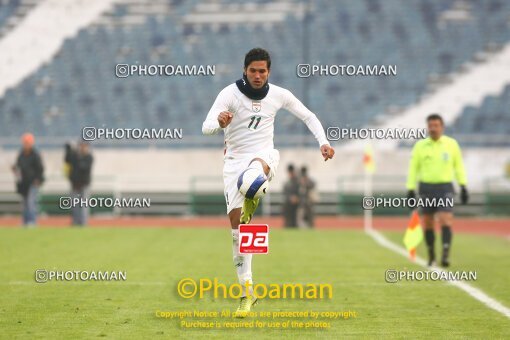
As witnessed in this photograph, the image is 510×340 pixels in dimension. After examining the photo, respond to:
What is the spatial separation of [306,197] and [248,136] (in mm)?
17242

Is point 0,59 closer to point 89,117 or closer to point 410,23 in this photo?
point 89,117

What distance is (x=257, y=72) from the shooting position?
8508 mm

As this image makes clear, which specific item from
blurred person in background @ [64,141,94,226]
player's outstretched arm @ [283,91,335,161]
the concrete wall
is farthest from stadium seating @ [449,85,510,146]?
player's outstretched arm @ [283,91,335,161]

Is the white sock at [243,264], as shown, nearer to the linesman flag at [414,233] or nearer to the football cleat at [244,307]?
the football cleat at [244,307]

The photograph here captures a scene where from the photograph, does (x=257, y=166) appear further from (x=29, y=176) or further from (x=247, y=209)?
(x=29, y=176)

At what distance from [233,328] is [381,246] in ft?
36.1

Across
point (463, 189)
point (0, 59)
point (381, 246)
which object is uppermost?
point (0, 59)

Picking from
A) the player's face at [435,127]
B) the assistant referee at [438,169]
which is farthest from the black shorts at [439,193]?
the player's face at [435,127]

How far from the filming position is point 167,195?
3070 cm

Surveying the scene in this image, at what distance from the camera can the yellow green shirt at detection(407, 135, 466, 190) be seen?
13.9 metres

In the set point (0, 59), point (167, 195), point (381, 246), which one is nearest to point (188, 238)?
point (381, 246)

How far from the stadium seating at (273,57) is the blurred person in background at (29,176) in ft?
29.8

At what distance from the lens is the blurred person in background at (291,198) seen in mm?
25438

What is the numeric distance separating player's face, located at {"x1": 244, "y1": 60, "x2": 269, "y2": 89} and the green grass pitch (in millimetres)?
2152
